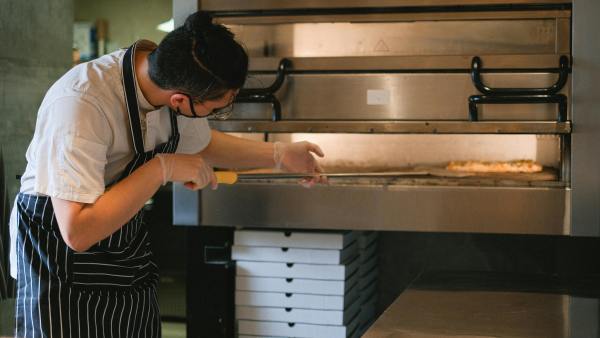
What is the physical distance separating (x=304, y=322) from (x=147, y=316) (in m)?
0.66

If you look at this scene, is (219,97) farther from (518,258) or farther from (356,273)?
(518,258)

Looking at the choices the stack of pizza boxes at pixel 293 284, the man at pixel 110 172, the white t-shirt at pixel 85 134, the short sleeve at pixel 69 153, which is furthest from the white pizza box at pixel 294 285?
the short sleeve at pixel 69 153

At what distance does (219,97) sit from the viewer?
1801 millimetres

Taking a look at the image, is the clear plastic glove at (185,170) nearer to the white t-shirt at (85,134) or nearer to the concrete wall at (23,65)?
the white t-shirt at (85,134)

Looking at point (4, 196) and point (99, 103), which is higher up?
point (99, 103)

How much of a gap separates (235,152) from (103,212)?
67 cm

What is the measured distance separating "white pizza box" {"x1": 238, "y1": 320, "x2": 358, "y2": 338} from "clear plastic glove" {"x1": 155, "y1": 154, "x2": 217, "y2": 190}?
0.82m

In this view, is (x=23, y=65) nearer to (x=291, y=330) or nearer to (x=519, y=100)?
(x=291, y=330)

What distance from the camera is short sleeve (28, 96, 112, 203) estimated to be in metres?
1.68

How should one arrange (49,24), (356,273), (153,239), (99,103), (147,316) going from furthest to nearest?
(153,239) → (49,24) → (356,273) → (147,316) → (99,103)

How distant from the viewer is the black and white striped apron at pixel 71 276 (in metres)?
1.88

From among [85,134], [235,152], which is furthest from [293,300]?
[85,134]

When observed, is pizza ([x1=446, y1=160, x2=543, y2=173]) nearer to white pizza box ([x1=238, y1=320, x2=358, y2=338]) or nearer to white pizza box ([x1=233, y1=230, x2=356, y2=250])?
white pizza box ([x1=233, y1=230, x2=356, y2=250])

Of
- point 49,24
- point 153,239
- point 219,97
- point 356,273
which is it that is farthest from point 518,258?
point 49,24
